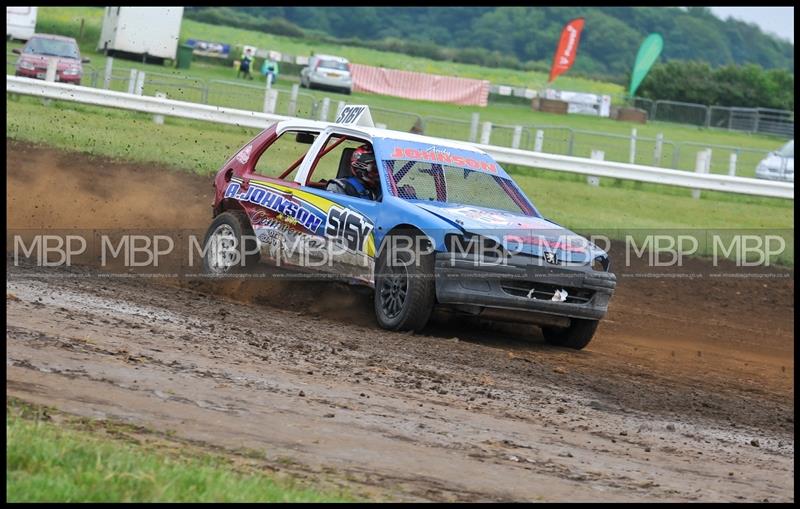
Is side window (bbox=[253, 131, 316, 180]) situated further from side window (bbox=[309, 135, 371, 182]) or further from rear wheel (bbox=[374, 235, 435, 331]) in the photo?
rear wheel (bbox=[374, 235, 435, 331])

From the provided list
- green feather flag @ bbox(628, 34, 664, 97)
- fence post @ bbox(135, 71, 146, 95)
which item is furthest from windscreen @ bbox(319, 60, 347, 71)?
fence post @ bbox(135, 71, 146, 95)

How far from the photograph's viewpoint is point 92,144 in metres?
19.5

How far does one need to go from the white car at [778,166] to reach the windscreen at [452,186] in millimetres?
19742

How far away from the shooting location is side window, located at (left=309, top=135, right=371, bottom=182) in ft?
36.8

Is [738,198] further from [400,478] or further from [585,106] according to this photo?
[585,106]

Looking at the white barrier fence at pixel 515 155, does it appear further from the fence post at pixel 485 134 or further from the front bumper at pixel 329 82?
the front bumper at pixel 329 82

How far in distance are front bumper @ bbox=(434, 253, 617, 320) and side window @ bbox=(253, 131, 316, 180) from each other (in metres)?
2.64

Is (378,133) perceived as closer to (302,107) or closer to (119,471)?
(119,471)

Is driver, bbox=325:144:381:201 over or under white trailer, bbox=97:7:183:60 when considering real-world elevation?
under

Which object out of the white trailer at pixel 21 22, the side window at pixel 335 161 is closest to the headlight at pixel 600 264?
the side window at pixel 335 161

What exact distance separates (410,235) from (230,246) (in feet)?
7.35

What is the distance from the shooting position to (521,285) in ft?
32.1

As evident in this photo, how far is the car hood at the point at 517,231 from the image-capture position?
385 inches

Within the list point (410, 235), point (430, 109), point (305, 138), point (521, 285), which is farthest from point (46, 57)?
point (521, 285)
